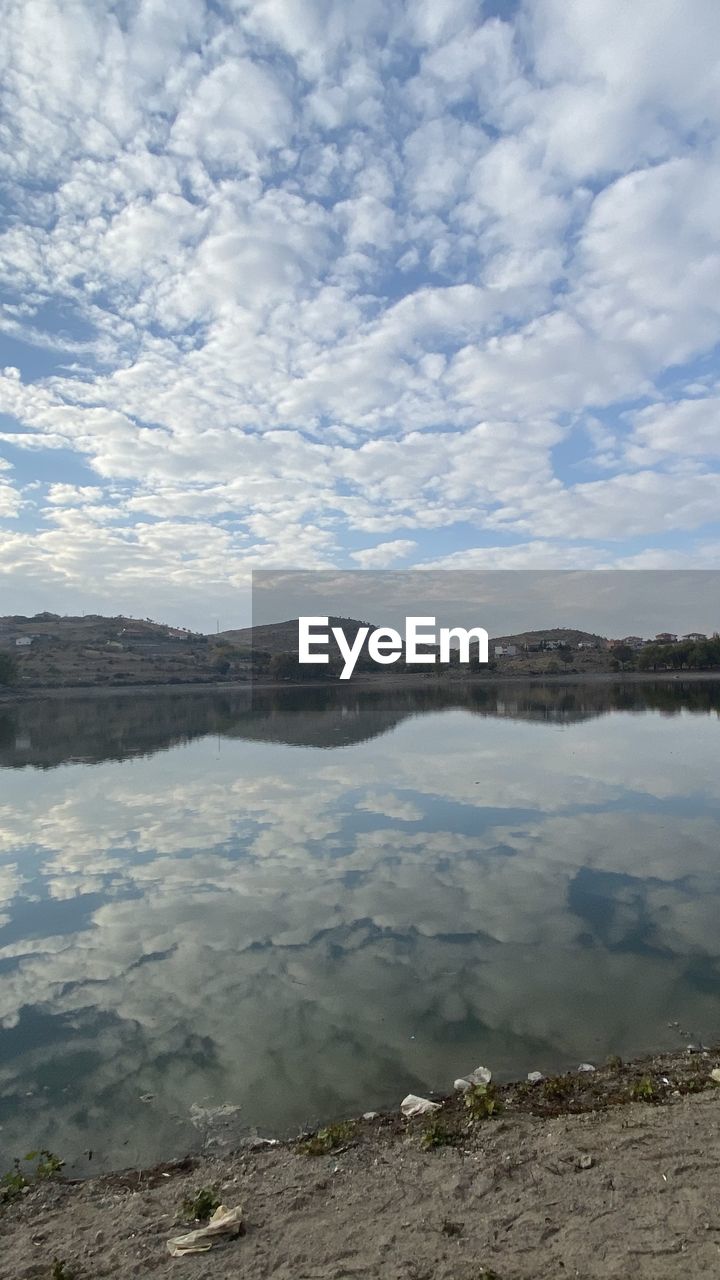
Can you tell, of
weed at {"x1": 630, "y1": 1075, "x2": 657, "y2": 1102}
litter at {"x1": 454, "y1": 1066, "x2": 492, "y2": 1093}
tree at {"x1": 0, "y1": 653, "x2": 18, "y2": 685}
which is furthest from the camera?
tree at {"x1": 0, "y1": 653, "x2": 18, "y2": 685}

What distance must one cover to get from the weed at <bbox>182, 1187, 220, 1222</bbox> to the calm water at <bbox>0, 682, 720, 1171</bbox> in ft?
4.49

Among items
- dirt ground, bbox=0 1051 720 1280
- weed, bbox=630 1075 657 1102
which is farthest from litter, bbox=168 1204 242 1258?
weed, bbox=630 1075 657 1102

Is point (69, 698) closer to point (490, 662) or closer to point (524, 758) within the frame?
point (524, 758)

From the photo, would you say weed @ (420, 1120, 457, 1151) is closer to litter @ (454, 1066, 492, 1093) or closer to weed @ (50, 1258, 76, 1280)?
litter @ (454, 1066, 492, 1093)

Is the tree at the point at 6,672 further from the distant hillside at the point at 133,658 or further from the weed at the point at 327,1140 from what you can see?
the weed at the point at 327,1140

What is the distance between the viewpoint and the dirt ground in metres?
5.50

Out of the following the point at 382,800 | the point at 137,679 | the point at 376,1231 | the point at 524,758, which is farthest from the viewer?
the point at 137,679

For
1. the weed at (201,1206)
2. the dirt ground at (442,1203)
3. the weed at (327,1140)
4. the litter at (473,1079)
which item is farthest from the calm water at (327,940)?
the weed at (201,1206)

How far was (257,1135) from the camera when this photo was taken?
793 centimetres

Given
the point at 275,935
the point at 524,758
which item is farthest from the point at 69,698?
the point at 275,935

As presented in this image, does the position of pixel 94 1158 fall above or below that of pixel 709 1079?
below

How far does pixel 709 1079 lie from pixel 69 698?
98351 mm

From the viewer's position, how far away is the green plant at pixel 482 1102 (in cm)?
Answer: 756

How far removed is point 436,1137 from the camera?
23.5 feet
